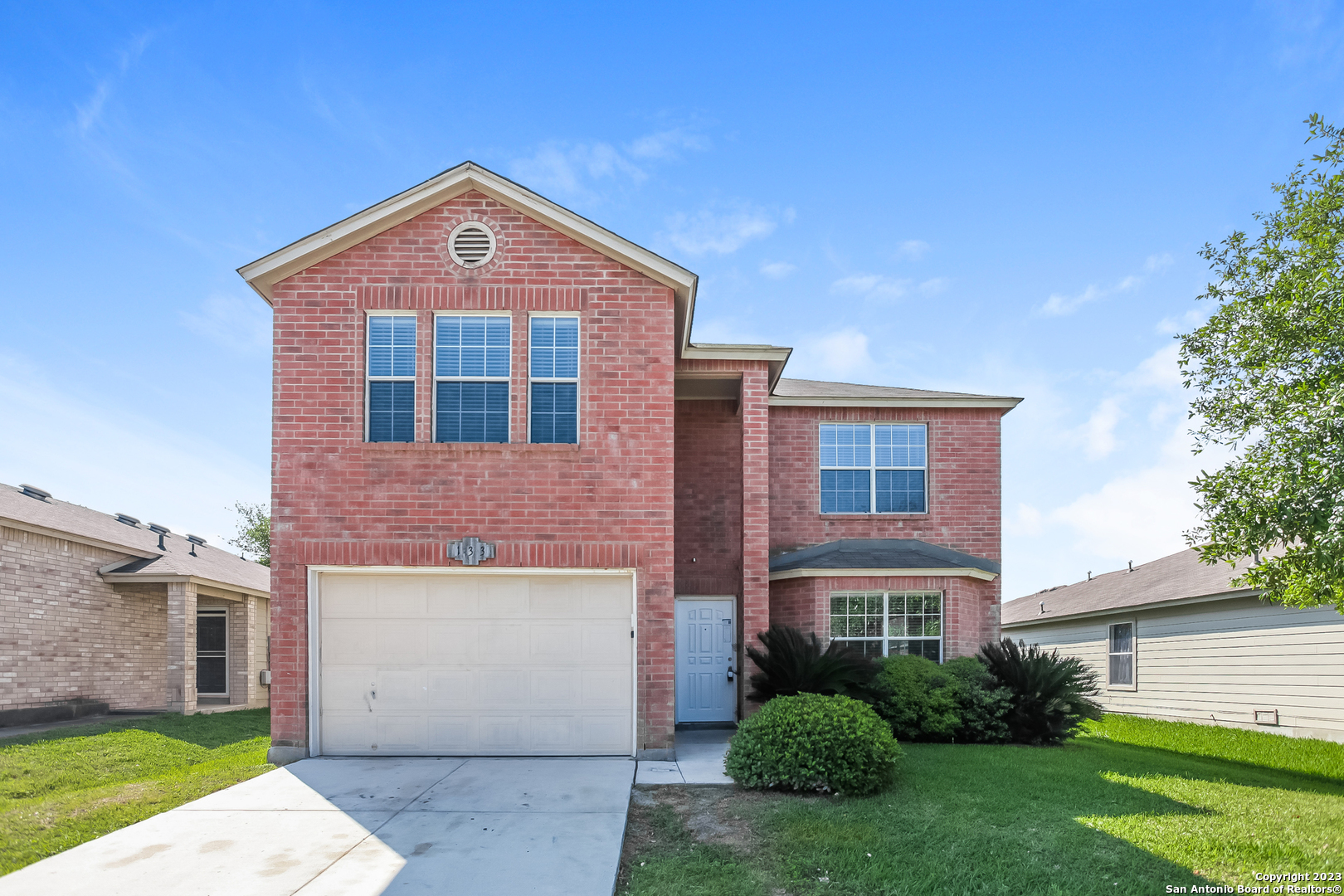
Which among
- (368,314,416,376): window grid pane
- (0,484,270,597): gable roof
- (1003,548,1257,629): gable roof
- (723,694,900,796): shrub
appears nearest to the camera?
(723,694,900,796): shrub

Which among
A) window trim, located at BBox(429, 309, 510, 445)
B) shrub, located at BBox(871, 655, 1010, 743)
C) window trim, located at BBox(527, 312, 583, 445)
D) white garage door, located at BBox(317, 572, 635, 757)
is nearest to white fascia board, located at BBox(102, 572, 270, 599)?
white garage door, located at BBox(317, 572, 635, 757)

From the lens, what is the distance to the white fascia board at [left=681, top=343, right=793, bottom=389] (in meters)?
13.6

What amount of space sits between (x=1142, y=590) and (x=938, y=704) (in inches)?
445

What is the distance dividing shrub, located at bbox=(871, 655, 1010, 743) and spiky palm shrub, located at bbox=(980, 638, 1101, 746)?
26 cm

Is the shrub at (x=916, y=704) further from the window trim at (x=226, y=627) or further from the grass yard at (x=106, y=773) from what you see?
the window trim at (x=226, y=627)

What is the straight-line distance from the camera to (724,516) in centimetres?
1546

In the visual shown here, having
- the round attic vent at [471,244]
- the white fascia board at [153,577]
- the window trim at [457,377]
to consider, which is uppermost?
the round attic vent at [471,244]

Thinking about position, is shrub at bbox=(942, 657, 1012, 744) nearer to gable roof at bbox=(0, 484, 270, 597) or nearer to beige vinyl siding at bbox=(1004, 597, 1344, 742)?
beige vinyl siding at bbox=(1004, 597, 1344, 742)

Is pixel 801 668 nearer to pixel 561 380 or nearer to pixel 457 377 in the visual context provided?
pixel 561 380

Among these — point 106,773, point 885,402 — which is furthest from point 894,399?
point 106,773

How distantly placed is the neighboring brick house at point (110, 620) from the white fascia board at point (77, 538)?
0.03 metres

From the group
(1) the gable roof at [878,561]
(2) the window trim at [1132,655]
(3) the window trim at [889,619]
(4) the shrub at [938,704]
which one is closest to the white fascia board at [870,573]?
(1) the gable roof at [878,561]

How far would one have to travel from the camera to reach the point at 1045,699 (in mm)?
13344

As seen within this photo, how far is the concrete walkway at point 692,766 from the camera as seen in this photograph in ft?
32.7
